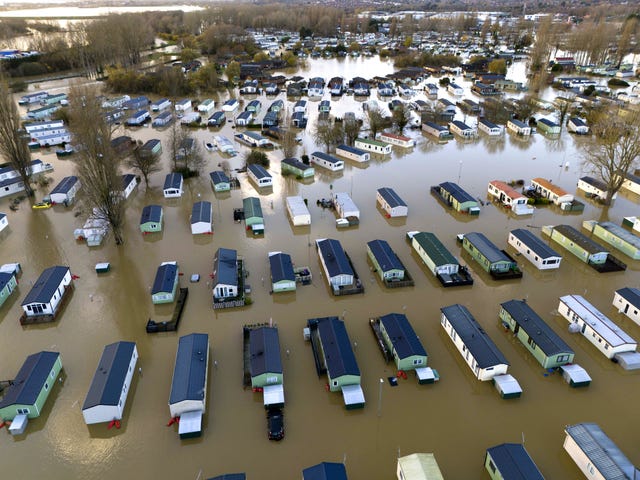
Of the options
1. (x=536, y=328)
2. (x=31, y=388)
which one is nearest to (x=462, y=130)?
(x=536, y=328)

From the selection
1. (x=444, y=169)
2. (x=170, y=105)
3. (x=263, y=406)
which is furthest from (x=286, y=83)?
(x=263, y=406)

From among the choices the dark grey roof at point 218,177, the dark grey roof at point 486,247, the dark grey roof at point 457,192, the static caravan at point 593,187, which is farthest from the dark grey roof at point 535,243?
the dark grey roof at point 218,177

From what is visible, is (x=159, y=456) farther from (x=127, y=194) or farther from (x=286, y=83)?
(x=286, y=83)

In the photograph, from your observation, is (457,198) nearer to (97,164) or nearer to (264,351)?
(264,351)

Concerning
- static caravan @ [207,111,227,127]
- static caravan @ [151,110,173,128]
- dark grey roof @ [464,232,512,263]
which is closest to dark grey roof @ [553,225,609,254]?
dark grey roof @ [464,232,512,263]

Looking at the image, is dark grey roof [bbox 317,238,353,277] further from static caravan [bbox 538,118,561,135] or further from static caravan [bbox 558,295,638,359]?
static caravan [bbox 538,118,561,135]
